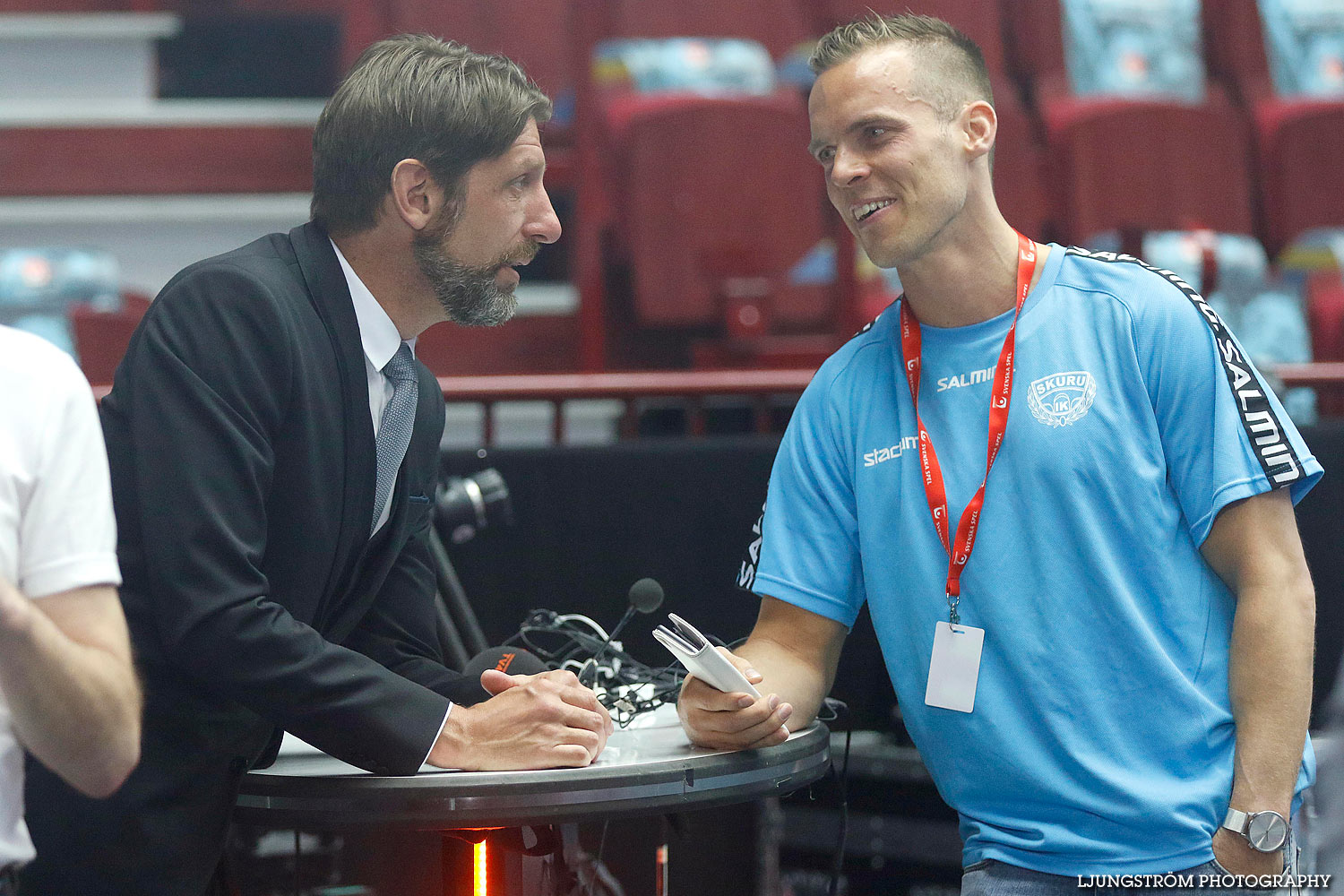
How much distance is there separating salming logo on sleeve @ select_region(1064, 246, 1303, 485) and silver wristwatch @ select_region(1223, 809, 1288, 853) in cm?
32

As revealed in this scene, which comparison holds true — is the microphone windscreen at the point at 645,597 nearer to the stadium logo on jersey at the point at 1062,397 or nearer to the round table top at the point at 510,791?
the round table top at the point at 510,791

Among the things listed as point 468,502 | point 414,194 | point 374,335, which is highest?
point 414,194

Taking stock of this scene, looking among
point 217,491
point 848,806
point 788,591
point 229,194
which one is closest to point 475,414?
point 229,194

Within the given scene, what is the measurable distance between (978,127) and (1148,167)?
2227 mm

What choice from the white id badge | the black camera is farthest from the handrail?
the white id badge

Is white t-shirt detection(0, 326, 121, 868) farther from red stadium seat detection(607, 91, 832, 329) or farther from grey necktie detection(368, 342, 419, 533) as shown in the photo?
red stadium seat detection(607, 91, 832, 329)

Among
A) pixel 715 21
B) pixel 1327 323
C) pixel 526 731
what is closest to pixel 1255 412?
pixel 526 731

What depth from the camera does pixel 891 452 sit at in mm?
1414

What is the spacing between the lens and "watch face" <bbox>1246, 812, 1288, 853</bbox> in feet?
3.86

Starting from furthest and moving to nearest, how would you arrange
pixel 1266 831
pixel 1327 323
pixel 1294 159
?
pixel 1294 159 → pixel 1327 323 → pixel 1266 831

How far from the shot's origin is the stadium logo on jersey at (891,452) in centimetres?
140

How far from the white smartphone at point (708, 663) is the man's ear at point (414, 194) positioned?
50 cm

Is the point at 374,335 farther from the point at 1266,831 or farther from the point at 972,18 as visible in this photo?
the point at 972,18

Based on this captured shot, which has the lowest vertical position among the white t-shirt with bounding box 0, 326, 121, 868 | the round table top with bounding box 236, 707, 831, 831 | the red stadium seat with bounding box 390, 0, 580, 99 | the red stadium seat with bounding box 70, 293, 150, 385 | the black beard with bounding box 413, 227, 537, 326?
the round table top with bounding box 236, 707, 831, 831
